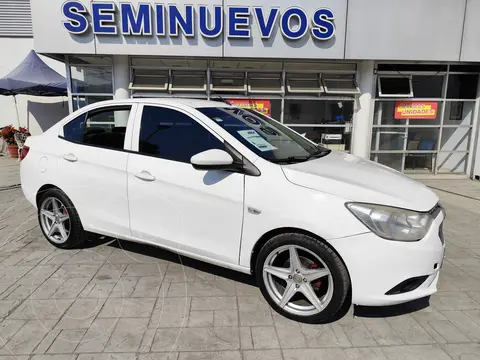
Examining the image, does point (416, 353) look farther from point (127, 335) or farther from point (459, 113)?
point (459, 113)

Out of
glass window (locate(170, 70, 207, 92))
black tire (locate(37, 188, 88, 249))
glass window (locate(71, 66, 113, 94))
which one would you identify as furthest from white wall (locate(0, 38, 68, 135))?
black tire (locate(37, 188, 88, 249))

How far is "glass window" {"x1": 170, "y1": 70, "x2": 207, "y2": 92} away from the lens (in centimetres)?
914

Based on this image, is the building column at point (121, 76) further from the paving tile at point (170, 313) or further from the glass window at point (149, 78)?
the paving tile at point (170, 313)

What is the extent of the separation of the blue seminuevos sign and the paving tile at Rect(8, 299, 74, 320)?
684 centimetres

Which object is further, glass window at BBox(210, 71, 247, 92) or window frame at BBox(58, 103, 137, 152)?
glass window at BBox(210, 71, 247, 92)

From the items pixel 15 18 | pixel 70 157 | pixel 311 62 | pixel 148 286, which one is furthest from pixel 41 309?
pixel 15 18

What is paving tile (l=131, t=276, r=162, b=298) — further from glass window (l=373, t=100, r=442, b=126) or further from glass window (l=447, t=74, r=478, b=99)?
glass window (l=447, t=74, r=478, b=99)

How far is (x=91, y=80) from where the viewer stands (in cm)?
932

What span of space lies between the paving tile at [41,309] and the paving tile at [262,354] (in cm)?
162

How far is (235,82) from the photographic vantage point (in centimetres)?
923

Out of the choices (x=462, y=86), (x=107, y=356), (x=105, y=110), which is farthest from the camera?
(x=462, y=86)

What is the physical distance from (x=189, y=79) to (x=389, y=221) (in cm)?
769

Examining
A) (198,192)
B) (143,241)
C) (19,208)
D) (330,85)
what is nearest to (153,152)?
(198,192)

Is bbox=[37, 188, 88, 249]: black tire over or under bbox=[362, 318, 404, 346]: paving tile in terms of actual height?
over
